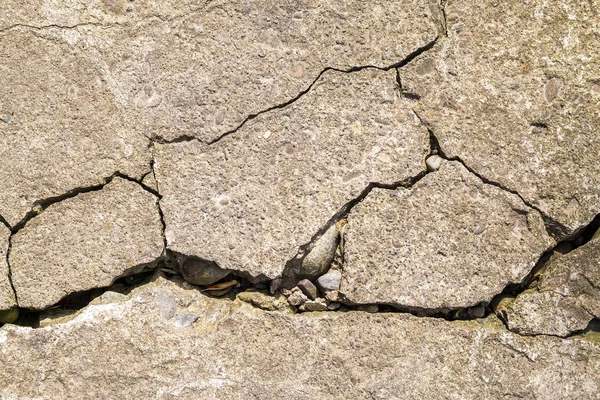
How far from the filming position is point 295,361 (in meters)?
1.90

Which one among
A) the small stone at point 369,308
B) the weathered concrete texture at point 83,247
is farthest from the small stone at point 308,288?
the weathered concrete texture at point 83,247

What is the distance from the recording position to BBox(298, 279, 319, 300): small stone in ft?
6.33

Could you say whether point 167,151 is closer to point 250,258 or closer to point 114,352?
point 250,258

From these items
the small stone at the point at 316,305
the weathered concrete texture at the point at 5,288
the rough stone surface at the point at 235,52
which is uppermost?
the rough stone surface at the point at 235,52

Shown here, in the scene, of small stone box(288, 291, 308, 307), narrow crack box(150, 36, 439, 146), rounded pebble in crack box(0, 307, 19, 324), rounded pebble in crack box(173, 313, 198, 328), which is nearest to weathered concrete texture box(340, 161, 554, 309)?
small stone box(288, 291, 308, 307)

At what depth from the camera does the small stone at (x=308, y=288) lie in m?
1.93

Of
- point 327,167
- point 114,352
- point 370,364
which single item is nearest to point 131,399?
point 114,352

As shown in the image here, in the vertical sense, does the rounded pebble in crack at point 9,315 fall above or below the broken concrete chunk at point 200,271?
below

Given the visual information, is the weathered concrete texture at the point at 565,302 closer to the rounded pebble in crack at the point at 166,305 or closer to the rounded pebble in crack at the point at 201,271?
the rounded pebble in crack at the point at 201,271

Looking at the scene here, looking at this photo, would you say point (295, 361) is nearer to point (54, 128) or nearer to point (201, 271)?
point (201, 271)

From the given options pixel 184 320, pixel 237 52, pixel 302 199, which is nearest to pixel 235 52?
pixel 237 52

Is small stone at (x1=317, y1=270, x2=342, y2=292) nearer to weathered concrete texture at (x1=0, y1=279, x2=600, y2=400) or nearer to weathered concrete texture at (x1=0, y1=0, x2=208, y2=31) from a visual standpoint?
weathered concrete texture at (x1=0, y1=279, x2=600, y2=400)

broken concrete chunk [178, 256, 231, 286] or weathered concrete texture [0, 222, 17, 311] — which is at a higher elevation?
broken concrete chunk [178, 256, 231, 286]

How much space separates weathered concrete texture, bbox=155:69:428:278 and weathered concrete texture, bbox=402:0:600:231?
13 centimetres
